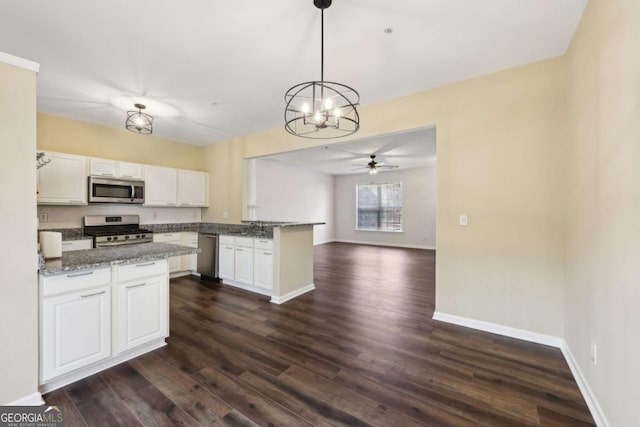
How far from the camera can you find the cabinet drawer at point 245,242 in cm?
435

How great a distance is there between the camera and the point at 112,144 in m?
4.85

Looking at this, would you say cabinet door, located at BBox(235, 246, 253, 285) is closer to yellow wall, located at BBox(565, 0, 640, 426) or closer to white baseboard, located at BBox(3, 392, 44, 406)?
white baseboard, located at BBox(3, 392, 44, 406)

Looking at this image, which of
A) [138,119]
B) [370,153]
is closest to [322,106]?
[138,119]

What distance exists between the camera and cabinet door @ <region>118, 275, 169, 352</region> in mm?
2281

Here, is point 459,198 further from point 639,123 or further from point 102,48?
point 102,48

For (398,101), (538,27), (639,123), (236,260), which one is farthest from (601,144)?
(236,260)

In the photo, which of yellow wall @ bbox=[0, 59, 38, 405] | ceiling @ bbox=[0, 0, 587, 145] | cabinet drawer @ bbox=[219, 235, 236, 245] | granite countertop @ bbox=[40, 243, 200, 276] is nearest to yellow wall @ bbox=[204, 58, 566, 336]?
ceiling @ bbox=[0, 0, 587, 145]

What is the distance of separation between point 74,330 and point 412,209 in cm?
885

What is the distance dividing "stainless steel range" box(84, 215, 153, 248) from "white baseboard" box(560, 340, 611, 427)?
565 centimetres

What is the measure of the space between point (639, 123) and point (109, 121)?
6.11m

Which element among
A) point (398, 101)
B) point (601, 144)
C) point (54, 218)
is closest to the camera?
point (601, 144)

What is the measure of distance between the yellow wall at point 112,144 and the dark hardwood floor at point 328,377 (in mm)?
3327

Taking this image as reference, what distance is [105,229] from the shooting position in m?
4.62

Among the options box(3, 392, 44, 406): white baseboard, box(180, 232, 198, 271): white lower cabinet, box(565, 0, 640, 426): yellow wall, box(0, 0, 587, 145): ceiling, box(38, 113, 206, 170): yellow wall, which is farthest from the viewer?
box(180, 232, 198, 271): white lower cabinet
